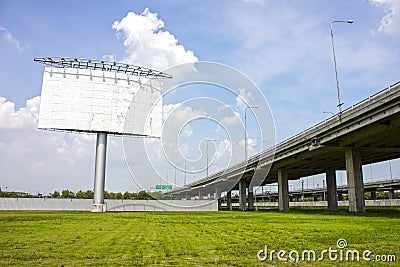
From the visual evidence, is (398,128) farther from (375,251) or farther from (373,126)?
(375,251)

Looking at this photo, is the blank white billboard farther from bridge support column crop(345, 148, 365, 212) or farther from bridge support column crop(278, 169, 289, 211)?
bridge support column crop(345, 148, 365, 212)

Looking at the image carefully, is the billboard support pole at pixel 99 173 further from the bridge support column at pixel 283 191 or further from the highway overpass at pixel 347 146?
the bridge support column at pixel 283 191

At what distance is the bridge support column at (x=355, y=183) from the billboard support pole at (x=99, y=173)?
38.7 m

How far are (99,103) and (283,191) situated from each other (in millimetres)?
40992

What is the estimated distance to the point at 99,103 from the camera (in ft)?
210

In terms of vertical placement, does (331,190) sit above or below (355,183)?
above

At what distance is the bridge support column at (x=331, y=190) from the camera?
7694cm

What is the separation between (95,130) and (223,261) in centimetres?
5533

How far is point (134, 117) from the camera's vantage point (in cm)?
6569

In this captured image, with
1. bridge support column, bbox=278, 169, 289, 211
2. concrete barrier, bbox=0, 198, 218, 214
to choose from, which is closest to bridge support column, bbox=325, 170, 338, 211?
bridge support column, bbox=278, 169, 289, 211

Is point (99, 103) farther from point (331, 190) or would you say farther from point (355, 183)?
point (331, 190)

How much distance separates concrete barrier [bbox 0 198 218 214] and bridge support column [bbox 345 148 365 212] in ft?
118

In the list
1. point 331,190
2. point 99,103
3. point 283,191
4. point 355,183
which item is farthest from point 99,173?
point 331,190

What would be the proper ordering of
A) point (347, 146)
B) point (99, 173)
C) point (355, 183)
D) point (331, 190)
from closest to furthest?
point (355, 183)
point (347, 146)
point (99, 173)
point (331, 190)
